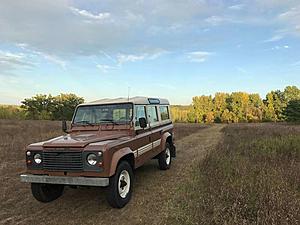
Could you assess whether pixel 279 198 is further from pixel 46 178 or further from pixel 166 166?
pixel 166 166

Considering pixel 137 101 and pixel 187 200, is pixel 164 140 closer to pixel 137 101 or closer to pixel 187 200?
pixel 137 101

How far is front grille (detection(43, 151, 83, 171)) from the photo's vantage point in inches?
218

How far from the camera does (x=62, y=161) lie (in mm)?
5645

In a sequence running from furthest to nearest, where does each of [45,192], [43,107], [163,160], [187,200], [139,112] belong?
[43,107] < [163,160] < [139,112] < [45,192] < [187,200]

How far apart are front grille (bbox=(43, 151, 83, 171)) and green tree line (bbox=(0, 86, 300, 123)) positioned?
212 ft

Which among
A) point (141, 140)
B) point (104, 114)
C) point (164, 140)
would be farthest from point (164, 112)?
point (104, 114)

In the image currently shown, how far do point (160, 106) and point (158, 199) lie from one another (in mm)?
4090

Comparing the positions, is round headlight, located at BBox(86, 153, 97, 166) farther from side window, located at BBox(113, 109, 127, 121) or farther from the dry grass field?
side window, located at BBox(113, 109, 127, 121)

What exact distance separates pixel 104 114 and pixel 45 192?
2.31 meters

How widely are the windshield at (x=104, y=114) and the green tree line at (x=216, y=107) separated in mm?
62750

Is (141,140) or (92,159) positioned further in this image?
(141,140)

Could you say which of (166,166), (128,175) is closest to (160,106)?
(166,166)

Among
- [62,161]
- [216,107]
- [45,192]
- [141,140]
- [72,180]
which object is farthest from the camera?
[216,107]

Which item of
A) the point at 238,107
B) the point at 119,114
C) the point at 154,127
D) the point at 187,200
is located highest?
the point at 238,107
